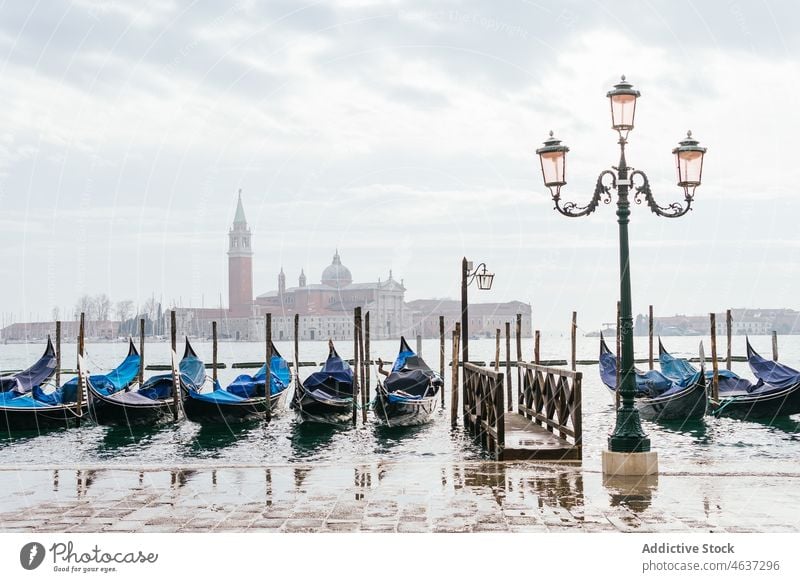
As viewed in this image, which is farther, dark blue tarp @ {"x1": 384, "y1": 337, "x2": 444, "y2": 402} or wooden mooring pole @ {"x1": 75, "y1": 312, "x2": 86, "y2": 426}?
dark blue tarp @ {"x1": 384, "y1": 337, "x2": 444, "y2": 402}

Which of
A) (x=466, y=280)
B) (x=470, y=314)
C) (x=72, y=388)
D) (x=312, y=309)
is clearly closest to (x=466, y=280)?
(x=466, y=280)

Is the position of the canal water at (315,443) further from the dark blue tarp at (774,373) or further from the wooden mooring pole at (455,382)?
the dark blue tarp at (774,373)

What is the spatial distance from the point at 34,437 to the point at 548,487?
12023 mm

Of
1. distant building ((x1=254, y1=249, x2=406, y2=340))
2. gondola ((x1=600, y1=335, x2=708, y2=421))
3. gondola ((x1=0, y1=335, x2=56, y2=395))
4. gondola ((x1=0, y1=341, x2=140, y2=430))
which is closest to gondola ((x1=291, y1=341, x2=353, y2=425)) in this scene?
gondola ((x1=0, y1=341, x2=140, y2=430))

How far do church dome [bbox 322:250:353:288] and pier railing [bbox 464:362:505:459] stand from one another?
71.1 metres

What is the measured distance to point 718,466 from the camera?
7.39 m

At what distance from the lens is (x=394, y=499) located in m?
5.96

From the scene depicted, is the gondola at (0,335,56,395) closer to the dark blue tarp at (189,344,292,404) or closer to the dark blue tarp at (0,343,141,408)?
the dark blue tarp at (0,343,141,408)

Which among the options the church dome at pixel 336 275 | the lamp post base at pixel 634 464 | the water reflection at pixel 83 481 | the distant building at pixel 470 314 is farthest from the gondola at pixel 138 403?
the church dome at pixel 336 275

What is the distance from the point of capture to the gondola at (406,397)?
1609 cm

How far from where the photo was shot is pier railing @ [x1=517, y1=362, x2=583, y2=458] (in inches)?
332

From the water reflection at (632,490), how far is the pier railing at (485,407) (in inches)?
74.8

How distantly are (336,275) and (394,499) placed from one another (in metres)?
81.0
